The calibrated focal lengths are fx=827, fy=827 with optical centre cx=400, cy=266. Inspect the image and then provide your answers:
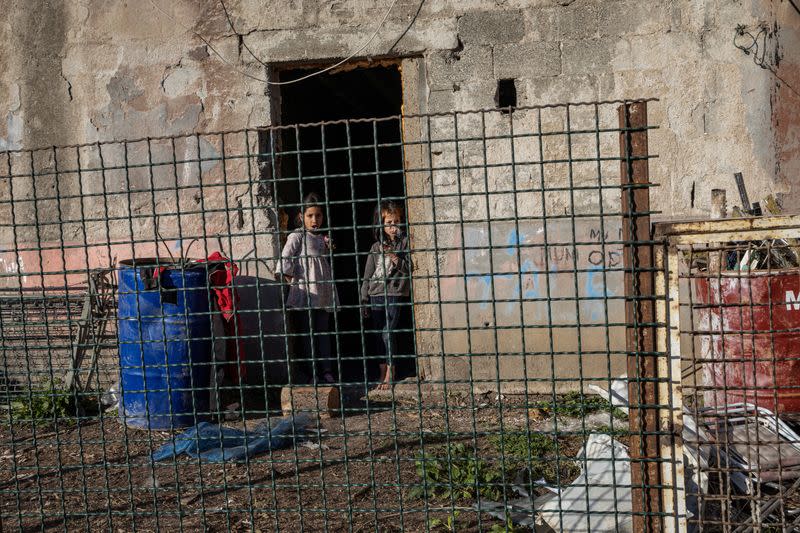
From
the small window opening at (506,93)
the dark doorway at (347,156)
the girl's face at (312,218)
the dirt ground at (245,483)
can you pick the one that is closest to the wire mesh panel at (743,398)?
the dirt ground at (245,483)

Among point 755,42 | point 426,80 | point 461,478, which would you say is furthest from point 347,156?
point 461,478

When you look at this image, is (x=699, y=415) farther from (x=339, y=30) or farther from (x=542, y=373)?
(x=339, y=30)

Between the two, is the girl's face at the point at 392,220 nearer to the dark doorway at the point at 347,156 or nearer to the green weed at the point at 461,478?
the dark doorway at the point at 347,156

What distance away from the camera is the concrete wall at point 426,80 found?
6.05m

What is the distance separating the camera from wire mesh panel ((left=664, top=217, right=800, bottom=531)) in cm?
283

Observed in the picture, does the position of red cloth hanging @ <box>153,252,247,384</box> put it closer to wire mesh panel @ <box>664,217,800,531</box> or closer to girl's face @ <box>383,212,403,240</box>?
girl's face @ <box>383,212,403,240</box>

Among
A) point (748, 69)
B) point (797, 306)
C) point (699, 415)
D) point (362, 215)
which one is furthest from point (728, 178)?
point (362, 215)

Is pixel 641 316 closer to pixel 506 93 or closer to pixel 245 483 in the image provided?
pixel 245 483

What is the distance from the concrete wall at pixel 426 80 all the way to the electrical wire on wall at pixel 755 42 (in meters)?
0.04

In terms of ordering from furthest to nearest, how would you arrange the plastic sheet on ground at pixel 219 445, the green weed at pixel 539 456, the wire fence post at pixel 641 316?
the plastic sheet on ground at pixel 219 445 < the green weed at pixel 539 456 < the wire fence post at pixel 641 316

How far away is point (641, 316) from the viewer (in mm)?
2801

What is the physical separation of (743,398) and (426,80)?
3.65 metres

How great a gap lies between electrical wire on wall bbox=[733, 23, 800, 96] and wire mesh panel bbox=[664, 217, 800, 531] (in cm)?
194

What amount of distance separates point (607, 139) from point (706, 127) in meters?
0.71
